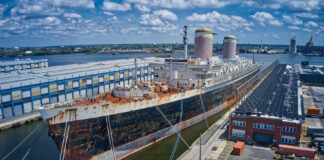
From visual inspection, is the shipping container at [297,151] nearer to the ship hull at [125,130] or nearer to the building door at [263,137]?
the building door at [263,137]

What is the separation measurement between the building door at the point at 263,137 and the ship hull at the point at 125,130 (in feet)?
23.5

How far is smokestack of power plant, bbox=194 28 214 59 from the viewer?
33.4m

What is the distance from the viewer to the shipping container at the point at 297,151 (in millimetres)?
18188

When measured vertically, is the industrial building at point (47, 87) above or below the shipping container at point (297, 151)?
above

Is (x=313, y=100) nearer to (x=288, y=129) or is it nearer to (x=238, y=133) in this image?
(x=288, y=129)

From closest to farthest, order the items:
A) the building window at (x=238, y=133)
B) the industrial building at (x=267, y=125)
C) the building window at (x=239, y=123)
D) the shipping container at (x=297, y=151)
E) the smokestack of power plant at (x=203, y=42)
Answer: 1. the shipping container at (x=297, y=151)
2. the industrial building at (x=267, y=125)
3. the building window at (x=239, y=123)
4. the building window at (x=238, y=133)
5. the smokestack of power plant at (x=203, y=42)

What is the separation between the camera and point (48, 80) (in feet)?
108

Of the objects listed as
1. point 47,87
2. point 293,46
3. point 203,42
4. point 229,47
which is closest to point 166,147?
point 203,42

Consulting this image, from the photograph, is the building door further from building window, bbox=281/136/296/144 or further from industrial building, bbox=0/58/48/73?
industrial building, bbox=0/58/48/73

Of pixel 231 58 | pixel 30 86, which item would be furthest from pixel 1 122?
pixel 231 58

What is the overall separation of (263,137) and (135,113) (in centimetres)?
1285

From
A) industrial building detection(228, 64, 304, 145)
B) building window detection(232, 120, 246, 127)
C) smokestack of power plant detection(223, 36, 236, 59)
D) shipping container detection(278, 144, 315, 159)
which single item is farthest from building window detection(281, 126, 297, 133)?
smokestack of power plant detection(223, 36, 236, 59)

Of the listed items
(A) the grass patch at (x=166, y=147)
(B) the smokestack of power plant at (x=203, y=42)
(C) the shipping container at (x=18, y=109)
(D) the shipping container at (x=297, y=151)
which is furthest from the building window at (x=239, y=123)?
(C) the shipping container at (x=18, y=109)

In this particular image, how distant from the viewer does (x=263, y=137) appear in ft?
70.4
